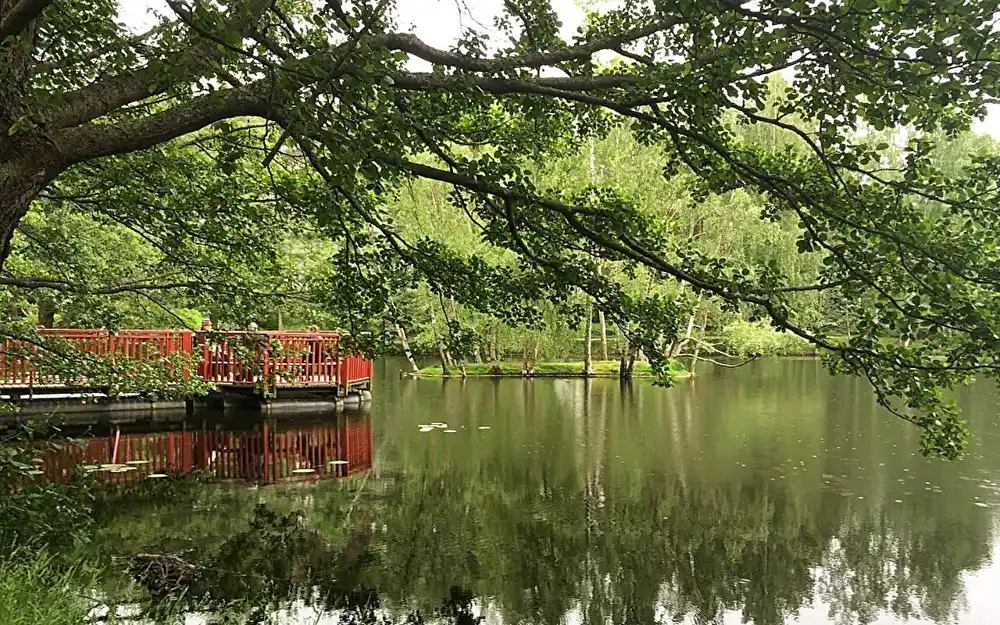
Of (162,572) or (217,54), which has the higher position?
(217,54)

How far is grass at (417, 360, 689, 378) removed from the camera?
27.8m

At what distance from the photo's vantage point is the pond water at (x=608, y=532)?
6367 mm

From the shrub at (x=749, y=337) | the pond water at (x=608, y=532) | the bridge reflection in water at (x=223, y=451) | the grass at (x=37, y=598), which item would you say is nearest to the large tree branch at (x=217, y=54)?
the grass at (x=37, y=598)

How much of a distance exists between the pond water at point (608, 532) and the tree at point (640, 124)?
3324 mm

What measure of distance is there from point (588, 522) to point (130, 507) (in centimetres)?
578

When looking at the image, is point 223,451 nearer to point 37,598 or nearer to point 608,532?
point 608,532

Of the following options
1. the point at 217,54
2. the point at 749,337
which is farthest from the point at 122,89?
the point at 749,337

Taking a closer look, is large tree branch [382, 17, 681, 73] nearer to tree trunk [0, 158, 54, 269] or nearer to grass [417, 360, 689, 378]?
tree trunk [0, 158, 54, 269]

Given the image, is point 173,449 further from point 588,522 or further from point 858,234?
point 858,234

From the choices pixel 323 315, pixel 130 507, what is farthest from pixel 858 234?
pixel 130 507

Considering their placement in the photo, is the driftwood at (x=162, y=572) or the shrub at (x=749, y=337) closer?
the driftwood at (x=162, y=572)

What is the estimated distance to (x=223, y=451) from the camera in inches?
511

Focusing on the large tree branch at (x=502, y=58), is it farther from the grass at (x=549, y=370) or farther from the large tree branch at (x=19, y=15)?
the grass at (x=549, y=370)

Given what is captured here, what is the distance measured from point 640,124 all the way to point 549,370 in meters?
24.5
